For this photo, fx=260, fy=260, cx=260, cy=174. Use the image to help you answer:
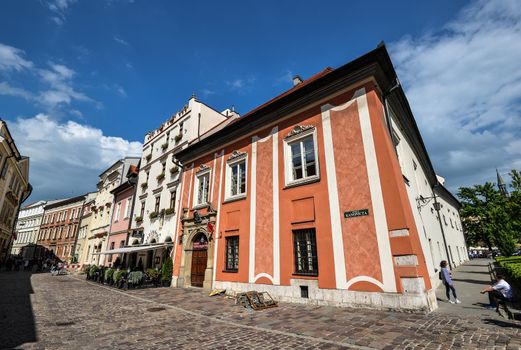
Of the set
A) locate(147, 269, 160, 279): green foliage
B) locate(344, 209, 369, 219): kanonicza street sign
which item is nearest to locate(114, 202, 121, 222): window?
locate(147, 269, 160, 279): green foliage

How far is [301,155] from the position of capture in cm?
1180

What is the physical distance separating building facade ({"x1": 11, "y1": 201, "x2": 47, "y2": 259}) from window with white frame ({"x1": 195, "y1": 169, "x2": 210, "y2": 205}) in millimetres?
53296

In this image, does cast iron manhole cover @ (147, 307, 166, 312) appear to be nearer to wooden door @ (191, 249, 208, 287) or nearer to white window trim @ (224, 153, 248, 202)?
wooden door @ (191, 249, 208, 287)

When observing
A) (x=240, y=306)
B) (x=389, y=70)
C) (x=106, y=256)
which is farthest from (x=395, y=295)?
(x=106, y=256)

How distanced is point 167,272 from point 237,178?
8089 millimetres

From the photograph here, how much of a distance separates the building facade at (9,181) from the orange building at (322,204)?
22.1 meters

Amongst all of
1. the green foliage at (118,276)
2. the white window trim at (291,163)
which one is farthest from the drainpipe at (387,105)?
the green foliage at (118,276)

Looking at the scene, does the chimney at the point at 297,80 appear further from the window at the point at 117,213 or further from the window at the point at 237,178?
the window at the point at 117,213

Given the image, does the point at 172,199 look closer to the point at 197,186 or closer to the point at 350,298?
the point at 197,186

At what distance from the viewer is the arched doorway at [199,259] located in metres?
15.4

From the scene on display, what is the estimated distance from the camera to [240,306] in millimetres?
10031

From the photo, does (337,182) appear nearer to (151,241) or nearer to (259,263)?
(259,263)

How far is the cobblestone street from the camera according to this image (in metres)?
5.43

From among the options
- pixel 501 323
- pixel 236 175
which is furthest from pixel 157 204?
pixel 501 323
